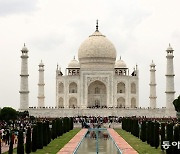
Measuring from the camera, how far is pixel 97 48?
4475 centimetres

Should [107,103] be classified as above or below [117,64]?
below

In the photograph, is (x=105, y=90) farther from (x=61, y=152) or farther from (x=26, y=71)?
(x=61, y=152)

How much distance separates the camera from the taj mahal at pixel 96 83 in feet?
132

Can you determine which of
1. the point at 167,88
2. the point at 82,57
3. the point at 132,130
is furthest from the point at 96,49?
the point at 132,130

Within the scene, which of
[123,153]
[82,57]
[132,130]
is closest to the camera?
[123,153]

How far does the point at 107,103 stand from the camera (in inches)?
1679

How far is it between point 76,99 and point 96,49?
4.87 meters

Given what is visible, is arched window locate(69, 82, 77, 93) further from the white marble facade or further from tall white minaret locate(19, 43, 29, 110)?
tall white minaret locate(19, 43, 29, 110)

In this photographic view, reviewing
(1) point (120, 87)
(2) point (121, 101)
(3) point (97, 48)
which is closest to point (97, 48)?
(3) point (97, 48)

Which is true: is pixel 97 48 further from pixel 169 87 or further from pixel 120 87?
pixel 169 87

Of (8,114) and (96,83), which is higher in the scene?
(96,83)

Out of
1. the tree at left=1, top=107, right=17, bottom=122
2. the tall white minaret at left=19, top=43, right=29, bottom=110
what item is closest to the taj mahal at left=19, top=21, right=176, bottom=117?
the tall white minaret at left=19, top=43, right=29, bottom=110

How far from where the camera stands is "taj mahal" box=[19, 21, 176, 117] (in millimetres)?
40250

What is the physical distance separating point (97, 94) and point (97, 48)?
4.13 metres
